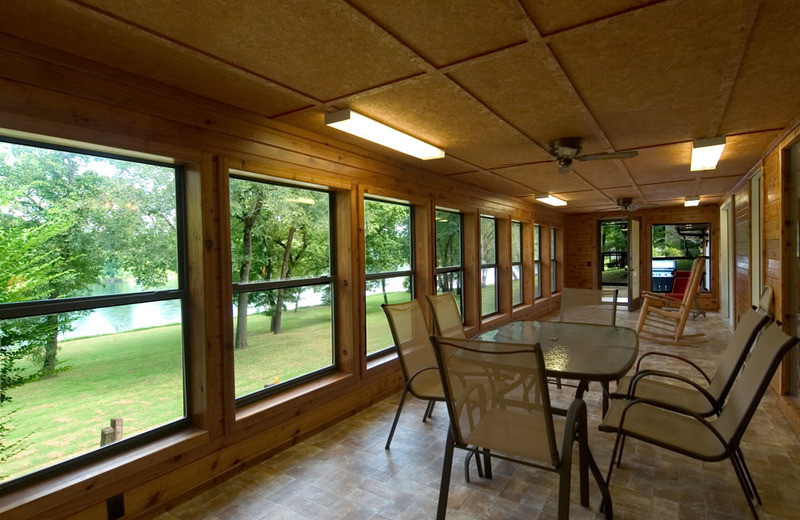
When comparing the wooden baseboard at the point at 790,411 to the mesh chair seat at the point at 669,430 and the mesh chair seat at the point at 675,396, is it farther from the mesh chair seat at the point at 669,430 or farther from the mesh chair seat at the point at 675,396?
the mesh chair seat at the point at 669,430

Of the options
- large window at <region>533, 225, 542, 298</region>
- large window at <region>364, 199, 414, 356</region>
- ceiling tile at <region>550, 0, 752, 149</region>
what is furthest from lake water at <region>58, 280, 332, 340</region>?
large window at <region>533, 225, 542, 298</region>

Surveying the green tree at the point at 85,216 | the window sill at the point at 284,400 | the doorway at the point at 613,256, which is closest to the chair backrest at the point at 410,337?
the window sill at the point at 284,400

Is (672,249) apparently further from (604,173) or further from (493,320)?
(604,173)

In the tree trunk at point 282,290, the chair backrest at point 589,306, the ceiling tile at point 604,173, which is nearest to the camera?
the tree trunk at point 282,290

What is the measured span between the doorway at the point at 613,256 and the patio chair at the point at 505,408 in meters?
9.28

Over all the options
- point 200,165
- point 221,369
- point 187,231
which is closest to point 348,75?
point 200,165

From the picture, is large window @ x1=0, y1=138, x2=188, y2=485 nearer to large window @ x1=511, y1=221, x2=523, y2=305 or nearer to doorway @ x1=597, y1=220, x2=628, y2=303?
large window @ x1=511, y1=221, x2=523, y2=305

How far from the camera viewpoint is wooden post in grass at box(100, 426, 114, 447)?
6.81 ft

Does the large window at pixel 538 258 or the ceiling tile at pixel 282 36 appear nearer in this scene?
the ceiling tile at pixel 282 36

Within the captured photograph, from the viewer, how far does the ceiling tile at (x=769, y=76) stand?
1585 millimetres

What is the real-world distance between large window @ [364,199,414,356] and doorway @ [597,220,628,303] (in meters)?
7.29

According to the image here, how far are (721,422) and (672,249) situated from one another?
9.44 m

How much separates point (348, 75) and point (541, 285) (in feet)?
25.6

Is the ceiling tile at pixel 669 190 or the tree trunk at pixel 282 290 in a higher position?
the ceiling tile at pixel 669 190
